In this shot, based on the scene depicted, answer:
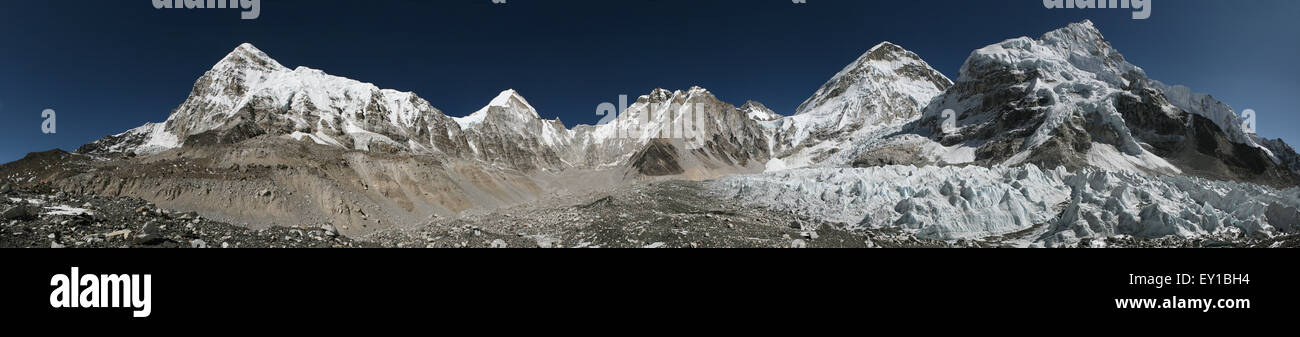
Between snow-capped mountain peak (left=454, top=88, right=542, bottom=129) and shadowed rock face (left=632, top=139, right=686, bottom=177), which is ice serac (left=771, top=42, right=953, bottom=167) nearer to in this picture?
shadowed rock face (left=632, top=139, right=686, bottom=177)

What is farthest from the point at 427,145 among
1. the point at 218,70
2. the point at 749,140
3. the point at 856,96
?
the point at 856,96

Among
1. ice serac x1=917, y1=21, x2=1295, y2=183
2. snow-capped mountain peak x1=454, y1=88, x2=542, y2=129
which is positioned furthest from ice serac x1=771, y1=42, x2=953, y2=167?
snow-capped mountain peak x1=454, y1=88, x2=542, y2=129

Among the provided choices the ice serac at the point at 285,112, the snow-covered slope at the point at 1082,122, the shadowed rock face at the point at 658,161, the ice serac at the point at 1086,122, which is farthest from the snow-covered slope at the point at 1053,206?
the ice serac at the point at 285,112

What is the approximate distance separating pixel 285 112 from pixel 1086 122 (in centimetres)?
13065

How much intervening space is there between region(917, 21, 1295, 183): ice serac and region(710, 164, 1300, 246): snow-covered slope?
54.1m

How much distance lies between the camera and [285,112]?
80562 millimetres

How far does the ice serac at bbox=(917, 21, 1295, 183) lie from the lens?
219ft

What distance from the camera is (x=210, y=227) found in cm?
1028

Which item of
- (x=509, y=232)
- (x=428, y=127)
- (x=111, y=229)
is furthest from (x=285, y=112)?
(x=111, y=229)

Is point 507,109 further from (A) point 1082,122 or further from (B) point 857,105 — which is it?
(A) point 1082,122

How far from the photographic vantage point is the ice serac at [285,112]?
259ft

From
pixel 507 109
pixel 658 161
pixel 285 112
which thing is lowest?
pixel 658 161
